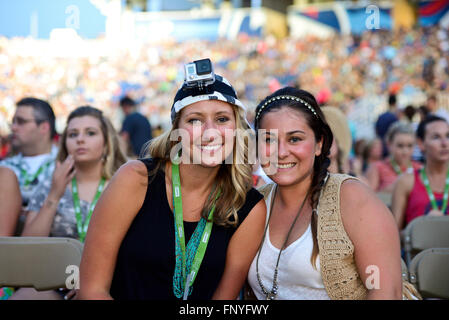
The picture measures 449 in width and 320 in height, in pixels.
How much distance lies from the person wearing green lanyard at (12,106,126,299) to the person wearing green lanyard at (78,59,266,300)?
A: 3.90ft

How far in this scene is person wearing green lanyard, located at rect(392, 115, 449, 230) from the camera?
13.4 ft

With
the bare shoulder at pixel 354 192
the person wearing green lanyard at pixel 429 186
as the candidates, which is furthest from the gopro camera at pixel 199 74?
the person wearing green lanyard at pixel 429 186

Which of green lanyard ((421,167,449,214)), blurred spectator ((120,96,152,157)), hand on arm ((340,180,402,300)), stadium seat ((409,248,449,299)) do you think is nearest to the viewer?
hand on arm ((340,180,402,300))

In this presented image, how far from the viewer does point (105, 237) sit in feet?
7.61

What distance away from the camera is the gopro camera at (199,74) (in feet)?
7.75

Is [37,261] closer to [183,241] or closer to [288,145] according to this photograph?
[183,241]

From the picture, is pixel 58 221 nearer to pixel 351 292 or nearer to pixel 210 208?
pixel 210 208

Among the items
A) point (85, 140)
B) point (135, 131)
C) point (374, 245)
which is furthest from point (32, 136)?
point (135, 131)

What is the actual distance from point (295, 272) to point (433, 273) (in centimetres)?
78

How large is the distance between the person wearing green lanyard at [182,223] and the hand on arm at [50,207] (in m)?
1.13

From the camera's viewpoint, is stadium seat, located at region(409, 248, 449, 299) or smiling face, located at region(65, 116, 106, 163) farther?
smiling face, located at region(65, 116, 106, 163)

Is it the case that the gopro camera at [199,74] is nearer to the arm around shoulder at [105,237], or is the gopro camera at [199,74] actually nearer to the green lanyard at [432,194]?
the arm around shoulder at [105,237]

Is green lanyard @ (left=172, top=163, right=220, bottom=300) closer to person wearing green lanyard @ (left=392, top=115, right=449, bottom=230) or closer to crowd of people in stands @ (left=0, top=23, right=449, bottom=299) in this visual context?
crowd of people in stands @ (left=0, top=23, right=449, bottom=299)


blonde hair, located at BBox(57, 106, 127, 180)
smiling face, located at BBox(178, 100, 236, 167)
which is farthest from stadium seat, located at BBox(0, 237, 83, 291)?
blonde hair, located at BBox(57, 106, 127, 180)
